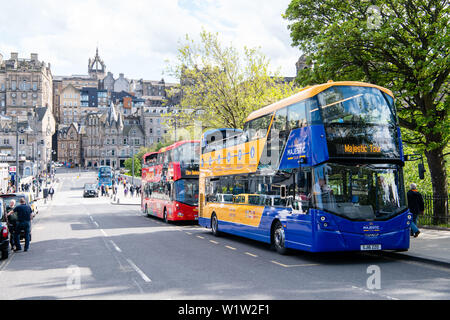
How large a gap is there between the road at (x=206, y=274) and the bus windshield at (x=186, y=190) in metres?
7.87

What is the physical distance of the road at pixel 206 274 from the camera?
841 cm

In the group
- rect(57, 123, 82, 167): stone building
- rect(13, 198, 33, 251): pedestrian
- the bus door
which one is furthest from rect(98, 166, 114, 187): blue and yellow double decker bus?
rect(57, 123, 82, 167): stone building

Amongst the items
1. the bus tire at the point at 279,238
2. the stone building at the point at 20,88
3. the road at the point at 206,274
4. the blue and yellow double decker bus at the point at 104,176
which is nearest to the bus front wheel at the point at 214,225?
the road at the point at 206,274

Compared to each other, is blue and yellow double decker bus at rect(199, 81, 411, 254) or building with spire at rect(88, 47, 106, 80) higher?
building with spire at rect(88, 47, 106, 80)

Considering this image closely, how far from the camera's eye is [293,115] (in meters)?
13.0

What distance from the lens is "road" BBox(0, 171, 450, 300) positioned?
841cm

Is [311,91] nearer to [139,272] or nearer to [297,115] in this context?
[297,115]

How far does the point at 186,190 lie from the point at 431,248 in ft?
45.3

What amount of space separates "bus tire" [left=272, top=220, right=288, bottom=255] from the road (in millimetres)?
264

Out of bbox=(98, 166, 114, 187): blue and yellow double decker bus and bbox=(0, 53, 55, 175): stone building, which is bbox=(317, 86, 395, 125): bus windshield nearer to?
bbox=(98, 166, 114, 187): blue and yellow double decker bus
